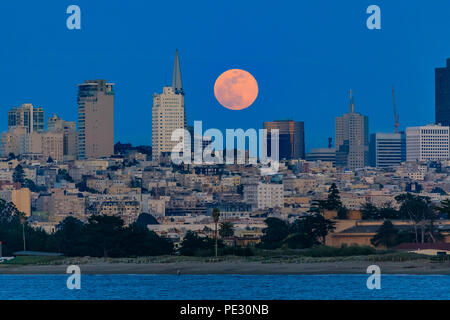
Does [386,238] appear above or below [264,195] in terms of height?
below

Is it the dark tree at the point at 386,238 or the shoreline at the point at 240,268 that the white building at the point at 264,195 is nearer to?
the dark tree at the point at 386,238

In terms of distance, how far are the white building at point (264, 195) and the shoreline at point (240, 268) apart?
115791 mm

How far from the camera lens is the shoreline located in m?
71.4

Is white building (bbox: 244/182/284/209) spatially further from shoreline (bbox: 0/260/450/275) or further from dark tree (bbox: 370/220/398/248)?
shoreline (bbox: 0/260/450/275)

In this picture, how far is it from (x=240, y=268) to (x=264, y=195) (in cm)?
12224

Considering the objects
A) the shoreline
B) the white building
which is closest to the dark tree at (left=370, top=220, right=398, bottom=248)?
the shoreline

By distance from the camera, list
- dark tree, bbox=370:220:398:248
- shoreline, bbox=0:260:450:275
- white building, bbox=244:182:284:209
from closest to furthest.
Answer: shoreline, bbox=0:260:450:275 → dark tree, bbox=370:220:398:248 → white building, bbox=244:182:284:209

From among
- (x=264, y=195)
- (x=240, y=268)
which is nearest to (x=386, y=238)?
(x=240, y=268)

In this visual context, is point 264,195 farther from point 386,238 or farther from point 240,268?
point 240,268

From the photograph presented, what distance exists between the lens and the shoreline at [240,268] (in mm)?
71438

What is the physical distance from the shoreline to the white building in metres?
116

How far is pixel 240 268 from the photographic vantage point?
74250 mm
